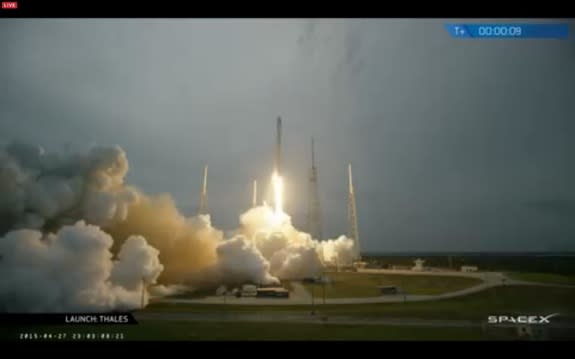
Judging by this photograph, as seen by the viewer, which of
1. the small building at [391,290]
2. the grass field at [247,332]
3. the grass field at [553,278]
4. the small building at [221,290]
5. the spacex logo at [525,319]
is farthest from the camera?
the small building at [221,290]

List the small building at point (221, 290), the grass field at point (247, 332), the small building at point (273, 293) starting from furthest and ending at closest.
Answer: the small building at point (221, 290) → the small building at point (273, 293) → the grass field at point (247, 332)

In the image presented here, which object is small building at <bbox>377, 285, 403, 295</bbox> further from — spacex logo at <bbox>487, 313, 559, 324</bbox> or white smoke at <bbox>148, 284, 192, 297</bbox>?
spacex logo at <bbox>487, 313, 559, 324</bbox>

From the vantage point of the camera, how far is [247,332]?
6105 millimetres

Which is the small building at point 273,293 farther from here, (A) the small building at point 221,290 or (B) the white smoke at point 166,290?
(B) the white smoke at point 166,290

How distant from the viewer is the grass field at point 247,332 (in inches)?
215

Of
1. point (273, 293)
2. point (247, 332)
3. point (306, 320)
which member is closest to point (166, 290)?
point (273, 293)

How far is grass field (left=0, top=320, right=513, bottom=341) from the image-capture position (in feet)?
18.0

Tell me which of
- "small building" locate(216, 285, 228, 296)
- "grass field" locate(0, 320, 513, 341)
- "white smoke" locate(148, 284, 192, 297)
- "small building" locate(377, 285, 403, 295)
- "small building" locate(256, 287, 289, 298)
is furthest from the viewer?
"small building" locate(216, 285, 228, 296)
